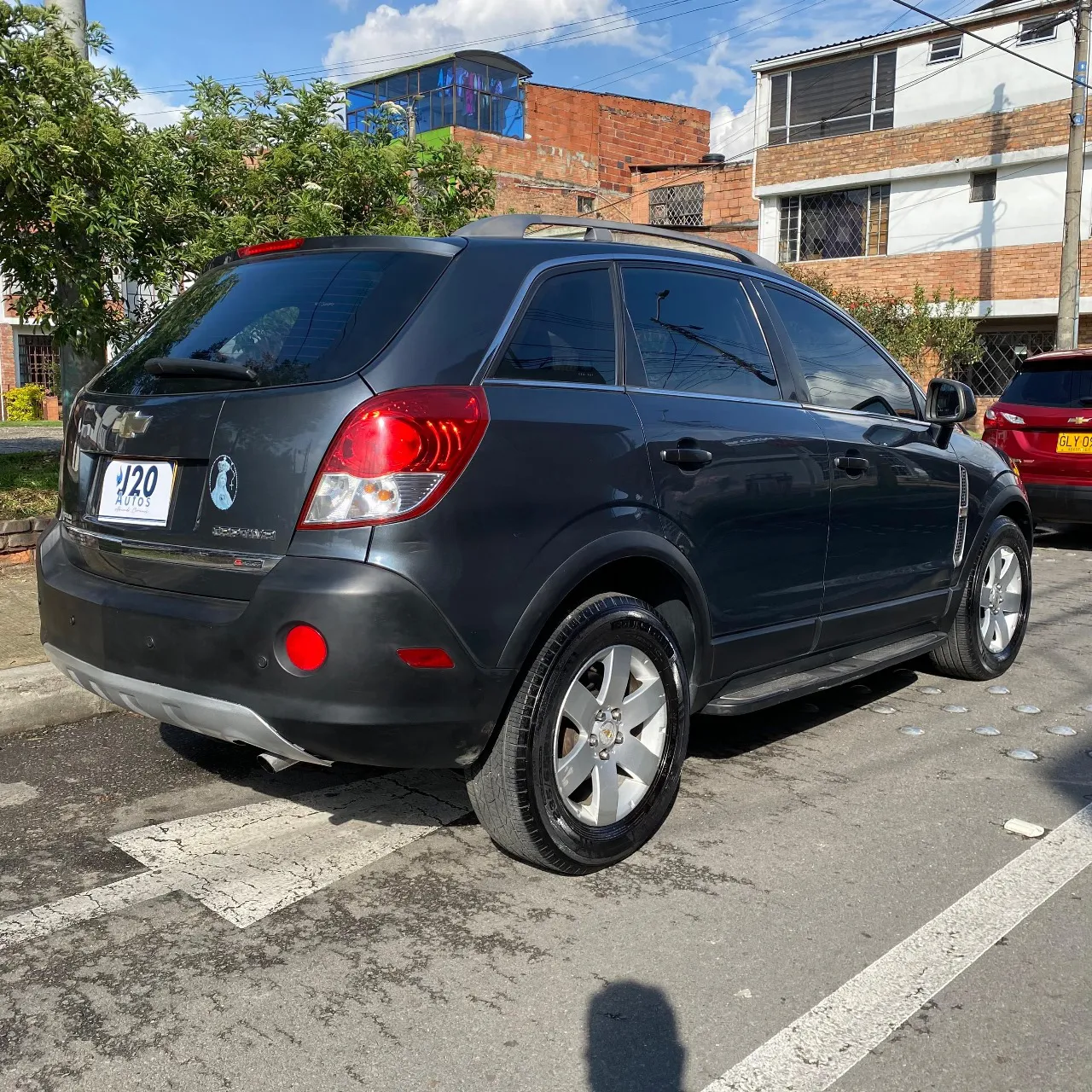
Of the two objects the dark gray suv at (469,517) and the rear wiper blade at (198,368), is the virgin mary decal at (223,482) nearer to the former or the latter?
the dark gray suv at (469,517)

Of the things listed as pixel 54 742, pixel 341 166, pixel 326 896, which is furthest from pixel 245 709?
pixel 341 166

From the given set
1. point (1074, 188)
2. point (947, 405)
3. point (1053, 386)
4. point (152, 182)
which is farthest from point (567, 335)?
point (1074, 188)

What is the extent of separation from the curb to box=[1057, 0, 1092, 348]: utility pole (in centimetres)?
1793

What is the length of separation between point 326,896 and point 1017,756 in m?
2.73

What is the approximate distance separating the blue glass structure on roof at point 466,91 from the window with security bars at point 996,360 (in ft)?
53.0

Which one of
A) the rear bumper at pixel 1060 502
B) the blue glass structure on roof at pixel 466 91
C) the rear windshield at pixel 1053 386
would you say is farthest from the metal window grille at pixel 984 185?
the rear bumper at pixel 1060 502

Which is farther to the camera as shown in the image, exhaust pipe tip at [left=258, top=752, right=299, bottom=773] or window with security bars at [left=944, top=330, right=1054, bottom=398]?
window with security bars at [left=944, top=330, right=1054, bottom=398]

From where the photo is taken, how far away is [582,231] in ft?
12.2

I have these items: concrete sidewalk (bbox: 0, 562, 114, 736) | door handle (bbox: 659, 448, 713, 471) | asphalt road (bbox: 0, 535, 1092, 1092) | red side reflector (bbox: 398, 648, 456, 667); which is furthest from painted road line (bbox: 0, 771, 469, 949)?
door handle (bbox: 659, 448, 713, 471)

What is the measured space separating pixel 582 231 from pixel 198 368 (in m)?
1.35

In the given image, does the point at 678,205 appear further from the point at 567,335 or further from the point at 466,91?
the point at 567,335

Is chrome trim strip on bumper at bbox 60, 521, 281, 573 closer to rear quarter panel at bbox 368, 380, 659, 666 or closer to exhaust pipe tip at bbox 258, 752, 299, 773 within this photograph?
rear quarter panel at bbox 368, 380, 659, 666

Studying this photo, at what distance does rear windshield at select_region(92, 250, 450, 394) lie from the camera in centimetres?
296

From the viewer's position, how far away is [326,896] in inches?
120
